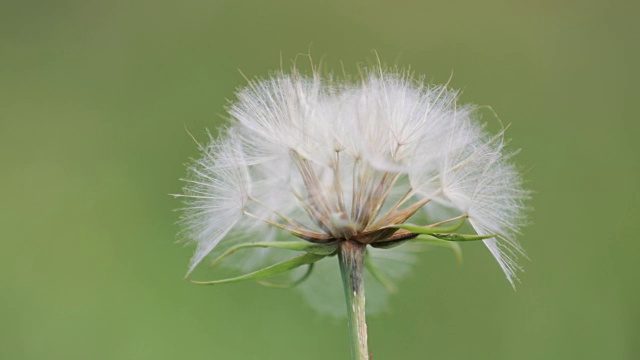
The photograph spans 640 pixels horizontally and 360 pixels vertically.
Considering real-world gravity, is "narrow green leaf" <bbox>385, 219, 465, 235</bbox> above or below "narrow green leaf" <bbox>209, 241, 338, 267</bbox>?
above

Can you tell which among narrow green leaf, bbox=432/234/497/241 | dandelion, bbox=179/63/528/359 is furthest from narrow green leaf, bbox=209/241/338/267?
narrow green leaf, bbox=432/234/497/241

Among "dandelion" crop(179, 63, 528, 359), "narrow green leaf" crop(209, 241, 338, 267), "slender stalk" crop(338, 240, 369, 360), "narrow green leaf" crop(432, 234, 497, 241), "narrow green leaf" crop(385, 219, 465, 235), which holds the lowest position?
"slender stalk" crop(338, 240, 369, 360)

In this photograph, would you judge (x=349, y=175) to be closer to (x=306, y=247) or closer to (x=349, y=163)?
(x=349, y=163)

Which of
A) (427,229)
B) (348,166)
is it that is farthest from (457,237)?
(348,166)

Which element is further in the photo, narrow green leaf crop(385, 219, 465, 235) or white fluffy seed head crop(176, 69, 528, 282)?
white fluffy seed head crop(176, 69, 528, 282)

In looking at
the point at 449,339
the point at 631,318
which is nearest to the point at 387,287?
the point at 449,339

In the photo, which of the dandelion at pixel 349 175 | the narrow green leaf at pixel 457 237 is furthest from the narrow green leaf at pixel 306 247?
the narrow green leaf at pixel 457 237

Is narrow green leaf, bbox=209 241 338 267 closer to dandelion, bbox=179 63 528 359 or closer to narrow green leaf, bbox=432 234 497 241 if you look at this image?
dandelion, bbox=179 63 528 359
